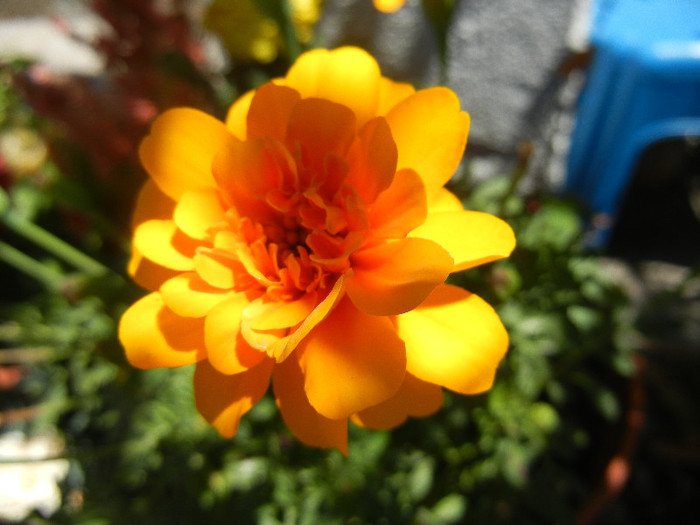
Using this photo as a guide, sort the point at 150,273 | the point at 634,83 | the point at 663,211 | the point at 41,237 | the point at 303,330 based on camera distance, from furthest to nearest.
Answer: the point at 663,211 < the point at 634,83 < the point at 41,237 < the point at 150,273 < the point at 303,330

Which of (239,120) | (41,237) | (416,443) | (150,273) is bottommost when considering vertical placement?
(416,443)

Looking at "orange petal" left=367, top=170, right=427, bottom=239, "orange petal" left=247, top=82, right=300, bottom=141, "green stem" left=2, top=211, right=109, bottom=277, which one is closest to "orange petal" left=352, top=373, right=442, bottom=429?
"orange petal" left=367, top=170, right=427, bottom=239

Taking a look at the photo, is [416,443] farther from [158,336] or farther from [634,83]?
[634,83]

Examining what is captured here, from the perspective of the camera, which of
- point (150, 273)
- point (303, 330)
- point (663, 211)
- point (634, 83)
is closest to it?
point (303, 330)

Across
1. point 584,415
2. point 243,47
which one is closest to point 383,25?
point 243,47

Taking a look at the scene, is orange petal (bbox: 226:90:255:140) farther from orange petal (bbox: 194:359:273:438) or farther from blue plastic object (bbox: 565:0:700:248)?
blue plastic object (bbox: 565:0:700:248)

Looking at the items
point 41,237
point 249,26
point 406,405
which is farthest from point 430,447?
point 249,26
